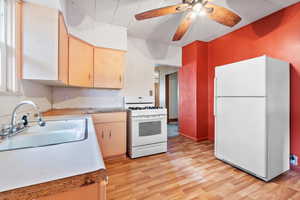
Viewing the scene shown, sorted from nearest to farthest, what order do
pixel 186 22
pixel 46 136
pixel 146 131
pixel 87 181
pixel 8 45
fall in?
pixel 87 181
pixel 46 136
pixel 8 45
pixel 186 22
pixel 146 131

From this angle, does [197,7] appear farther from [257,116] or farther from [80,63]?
[80,63]

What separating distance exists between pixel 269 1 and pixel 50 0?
292cm

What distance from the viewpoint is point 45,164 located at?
0.50 metres

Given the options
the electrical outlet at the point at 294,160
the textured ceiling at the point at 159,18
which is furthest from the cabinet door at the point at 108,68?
the electrical outlet at the point at 294,160

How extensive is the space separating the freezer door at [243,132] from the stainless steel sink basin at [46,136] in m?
2.05

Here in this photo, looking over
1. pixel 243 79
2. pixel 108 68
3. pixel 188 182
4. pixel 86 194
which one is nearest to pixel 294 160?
pixel 243 79

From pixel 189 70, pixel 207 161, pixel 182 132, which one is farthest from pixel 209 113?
pixel 207 161

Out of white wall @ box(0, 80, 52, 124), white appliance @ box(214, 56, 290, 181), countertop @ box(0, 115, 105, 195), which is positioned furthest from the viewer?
white appliance @ box(214, 56, 290, 181)

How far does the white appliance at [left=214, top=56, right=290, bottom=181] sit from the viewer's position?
1736 mm

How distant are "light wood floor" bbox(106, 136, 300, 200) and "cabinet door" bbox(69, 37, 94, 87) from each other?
1450 millimetres

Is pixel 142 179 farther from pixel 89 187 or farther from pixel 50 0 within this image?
pixel 50 0

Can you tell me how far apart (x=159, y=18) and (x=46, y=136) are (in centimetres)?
237

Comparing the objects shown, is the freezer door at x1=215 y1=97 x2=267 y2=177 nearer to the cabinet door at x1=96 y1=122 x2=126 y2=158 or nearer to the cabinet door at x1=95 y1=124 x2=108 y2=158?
the cabinet door at x1=96 y1=122 x2=126 y2=158

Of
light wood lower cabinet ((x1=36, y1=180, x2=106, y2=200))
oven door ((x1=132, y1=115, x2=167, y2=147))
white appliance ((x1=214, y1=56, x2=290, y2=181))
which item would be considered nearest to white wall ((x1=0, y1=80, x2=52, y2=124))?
light wood lower cabinet ((x1=36, y1=180, x2=106, y2=200))
